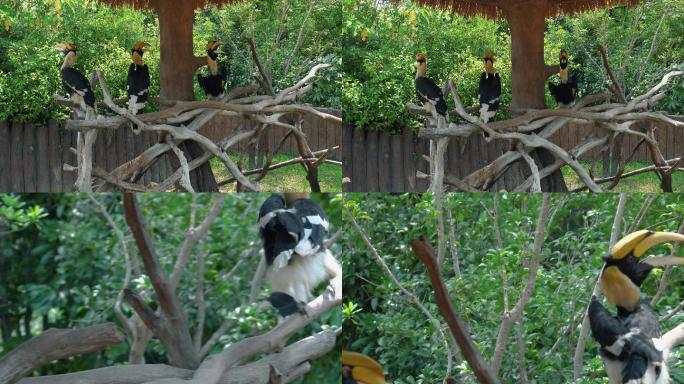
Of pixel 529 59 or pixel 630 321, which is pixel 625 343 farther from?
pixel 529 59

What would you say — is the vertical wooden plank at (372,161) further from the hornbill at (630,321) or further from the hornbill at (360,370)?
the hornbill at (630,321)

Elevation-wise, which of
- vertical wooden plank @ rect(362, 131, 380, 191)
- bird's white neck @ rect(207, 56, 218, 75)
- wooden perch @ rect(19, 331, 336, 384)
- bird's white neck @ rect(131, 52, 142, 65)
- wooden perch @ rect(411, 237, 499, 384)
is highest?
bird's white neck @ rect(131, 52, 142, 65)

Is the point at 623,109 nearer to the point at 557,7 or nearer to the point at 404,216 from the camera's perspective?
the point at 557,7

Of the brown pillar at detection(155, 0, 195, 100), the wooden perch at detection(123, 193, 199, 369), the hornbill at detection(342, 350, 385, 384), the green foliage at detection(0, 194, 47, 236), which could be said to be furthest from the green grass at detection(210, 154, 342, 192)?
the wooden perch at detection(123, 193, 199, 369)

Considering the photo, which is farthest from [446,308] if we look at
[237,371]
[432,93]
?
[432,93]

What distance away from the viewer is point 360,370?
300 centimetres

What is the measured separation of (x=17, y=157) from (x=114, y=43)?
1.24 meters

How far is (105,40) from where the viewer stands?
7.04m

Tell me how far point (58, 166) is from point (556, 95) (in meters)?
3.26

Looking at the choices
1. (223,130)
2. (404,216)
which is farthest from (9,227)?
(223,130)

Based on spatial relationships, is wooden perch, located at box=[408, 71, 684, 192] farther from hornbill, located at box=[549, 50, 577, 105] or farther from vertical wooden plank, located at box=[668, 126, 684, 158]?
vertical wooden plank, located at box=[668, 126, 684, 158]

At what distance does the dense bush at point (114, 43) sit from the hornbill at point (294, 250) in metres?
3.87

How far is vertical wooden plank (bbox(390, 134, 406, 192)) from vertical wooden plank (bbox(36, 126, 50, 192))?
7.45ft

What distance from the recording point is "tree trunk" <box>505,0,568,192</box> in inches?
189
